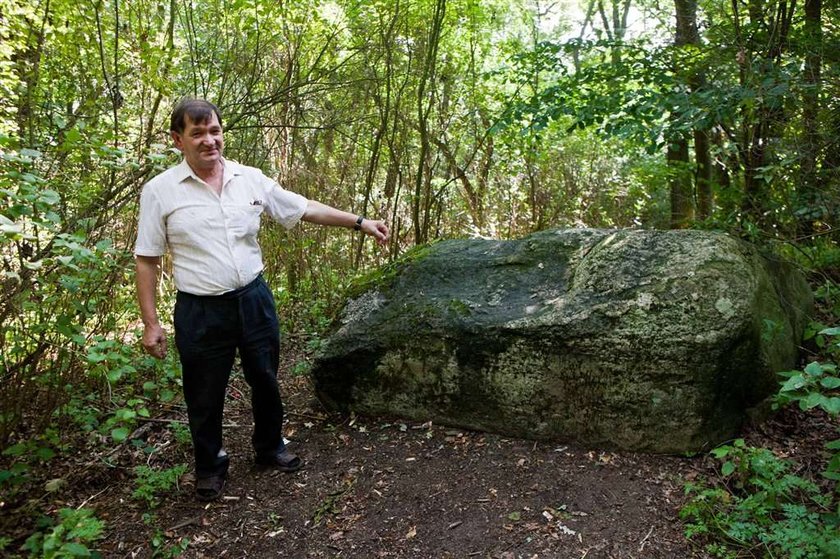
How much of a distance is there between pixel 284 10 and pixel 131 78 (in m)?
1.60

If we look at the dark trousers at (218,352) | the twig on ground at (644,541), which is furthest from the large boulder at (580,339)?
the dark trousers at (218,352)

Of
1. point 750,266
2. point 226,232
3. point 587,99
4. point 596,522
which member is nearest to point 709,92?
point 587,99

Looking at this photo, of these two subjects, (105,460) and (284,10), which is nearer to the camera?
(105,460)

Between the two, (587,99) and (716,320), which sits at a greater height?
(587,99)

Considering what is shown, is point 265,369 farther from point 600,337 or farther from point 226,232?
point 600,337

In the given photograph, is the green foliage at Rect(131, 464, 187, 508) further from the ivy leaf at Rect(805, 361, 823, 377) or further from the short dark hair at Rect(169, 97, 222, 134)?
the ivy leaf at Rect(805, 361, 823, 377)

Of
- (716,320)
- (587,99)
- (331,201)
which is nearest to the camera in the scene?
(716,320)

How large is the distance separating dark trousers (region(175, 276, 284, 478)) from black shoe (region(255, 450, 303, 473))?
25 cm

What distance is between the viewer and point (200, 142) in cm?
266

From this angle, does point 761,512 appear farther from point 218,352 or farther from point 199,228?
point 199,228

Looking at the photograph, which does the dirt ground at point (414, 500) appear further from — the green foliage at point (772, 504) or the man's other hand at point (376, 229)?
the man's other hand at point (376, 229)

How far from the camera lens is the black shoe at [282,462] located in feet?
10.5

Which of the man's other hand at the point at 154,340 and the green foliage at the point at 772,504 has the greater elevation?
the man's other hand at the point at 154,340

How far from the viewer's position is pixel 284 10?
5320 mm
